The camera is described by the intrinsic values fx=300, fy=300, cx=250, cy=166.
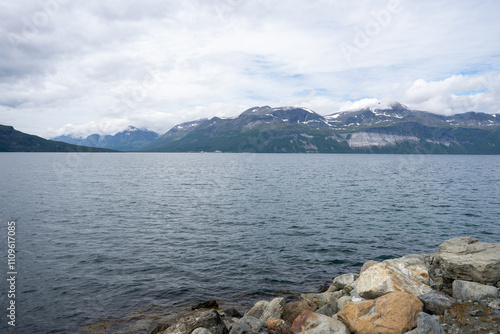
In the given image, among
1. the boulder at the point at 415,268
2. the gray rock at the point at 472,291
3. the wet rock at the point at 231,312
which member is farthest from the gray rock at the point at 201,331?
the gray rock at the point at 472,291

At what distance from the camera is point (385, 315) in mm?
15250

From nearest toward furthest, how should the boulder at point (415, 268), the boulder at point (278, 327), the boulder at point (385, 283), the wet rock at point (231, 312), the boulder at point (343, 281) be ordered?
the boulder at point (278, 327) → the boulder at point (385, 283) → the wet rock at point (231, 312) → the boulder at point (415, 268) → the boulder at point (343, 281)

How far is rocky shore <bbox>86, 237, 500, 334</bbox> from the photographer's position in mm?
14836

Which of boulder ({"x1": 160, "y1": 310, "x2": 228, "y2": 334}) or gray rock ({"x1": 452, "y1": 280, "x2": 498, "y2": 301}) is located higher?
gray rock ({"x1": 452, "y1": 280, "x2": 498, "y2": 301})

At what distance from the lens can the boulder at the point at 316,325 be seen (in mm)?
15148

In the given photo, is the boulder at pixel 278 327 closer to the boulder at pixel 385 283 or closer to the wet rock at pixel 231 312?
the wet rock at pixel 231 312

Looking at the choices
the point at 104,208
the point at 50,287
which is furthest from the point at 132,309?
the point at 104,208

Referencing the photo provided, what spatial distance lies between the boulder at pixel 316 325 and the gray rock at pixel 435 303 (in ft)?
15.9

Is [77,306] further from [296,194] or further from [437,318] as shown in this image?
[296,194]

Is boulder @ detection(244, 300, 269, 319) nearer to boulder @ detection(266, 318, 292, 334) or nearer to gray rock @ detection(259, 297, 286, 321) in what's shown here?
gray rock @ detection(259, 297, 286, 321)

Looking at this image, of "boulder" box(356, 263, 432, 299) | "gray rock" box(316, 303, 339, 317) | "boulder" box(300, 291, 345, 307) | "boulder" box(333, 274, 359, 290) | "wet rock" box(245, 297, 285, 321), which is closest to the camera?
"boulder" box(356, 263, 432, 299)

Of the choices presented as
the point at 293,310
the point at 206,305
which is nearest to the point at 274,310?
the point at 293,310

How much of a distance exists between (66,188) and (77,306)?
225 ft

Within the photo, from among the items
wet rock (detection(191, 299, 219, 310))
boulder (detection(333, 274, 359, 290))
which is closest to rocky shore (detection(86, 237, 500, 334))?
boulder (detection(333, 274, 359, 290))
